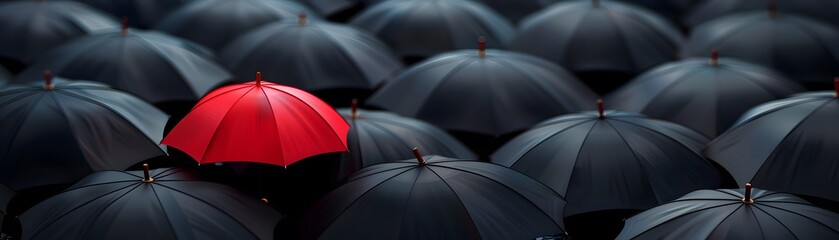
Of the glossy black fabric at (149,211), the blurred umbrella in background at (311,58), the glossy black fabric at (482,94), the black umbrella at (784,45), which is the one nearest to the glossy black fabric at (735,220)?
the glossy black fabric at (149,211)

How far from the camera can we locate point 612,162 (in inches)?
230

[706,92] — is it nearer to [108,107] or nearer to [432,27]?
[432,27]

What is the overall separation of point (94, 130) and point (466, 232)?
2.31m

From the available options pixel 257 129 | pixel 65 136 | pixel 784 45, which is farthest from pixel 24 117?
pixel 784 45

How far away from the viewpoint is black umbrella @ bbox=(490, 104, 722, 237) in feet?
18.8

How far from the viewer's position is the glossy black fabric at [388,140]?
602cm

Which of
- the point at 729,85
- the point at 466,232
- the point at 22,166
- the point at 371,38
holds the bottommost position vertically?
the point at 466,232

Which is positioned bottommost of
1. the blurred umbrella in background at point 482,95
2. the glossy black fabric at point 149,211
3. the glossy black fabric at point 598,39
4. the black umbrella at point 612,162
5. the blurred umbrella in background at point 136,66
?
the glossy black fabric at point 149,211

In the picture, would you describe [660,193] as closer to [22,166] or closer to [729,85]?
[729,85]

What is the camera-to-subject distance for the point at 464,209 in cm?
491

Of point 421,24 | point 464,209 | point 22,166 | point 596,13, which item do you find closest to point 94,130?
point 22,166

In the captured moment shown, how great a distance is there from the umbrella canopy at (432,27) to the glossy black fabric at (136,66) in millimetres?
1850

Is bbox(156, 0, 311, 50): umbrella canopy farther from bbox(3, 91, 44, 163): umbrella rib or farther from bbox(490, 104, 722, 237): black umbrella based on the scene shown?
bbox(490, 104, 722, 237): black umbrella

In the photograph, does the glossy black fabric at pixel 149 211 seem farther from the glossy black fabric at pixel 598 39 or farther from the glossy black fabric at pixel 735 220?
the glossy black fabric at pixel 598 39
